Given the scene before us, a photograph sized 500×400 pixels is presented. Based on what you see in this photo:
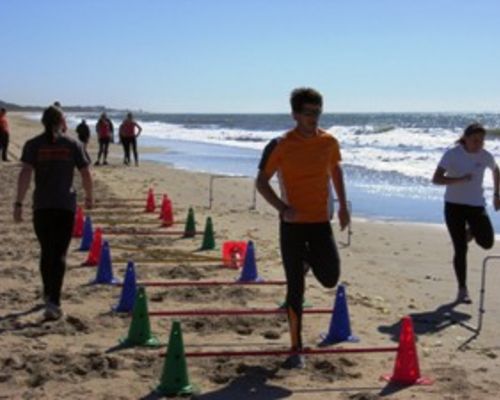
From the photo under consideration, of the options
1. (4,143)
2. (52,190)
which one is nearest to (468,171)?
(52,190)

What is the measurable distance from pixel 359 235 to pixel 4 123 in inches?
571

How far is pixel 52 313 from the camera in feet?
22.2

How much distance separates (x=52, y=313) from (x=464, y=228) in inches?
151

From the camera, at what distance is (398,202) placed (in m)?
17.3

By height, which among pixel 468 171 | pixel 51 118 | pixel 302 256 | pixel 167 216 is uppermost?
pixel 51 118

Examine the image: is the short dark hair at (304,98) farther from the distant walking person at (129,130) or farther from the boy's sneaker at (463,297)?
the distant walking person at (129,130)

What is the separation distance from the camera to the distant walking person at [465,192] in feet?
25.6

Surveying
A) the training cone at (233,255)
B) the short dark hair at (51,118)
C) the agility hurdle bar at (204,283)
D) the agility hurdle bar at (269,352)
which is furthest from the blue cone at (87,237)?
the agility hurdle bar at (269,352)

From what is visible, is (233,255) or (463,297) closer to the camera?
(463,297)

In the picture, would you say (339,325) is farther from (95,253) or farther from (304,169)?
(95,253)

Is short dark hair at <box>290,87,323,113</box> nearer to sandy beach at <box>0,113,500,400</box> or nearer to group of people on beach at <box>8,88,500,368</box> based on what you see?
group of people on beach at <box>8,88,500,368</box>

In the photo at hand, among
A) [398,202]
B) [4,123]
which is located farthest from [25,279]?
A: [4,123]

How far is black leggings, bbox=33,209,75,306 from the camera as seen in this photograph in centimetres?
687

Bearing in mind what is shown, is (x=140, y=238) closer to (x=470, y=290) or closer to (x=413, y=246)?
(x=413, y=246)
